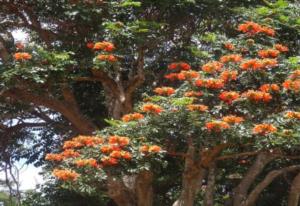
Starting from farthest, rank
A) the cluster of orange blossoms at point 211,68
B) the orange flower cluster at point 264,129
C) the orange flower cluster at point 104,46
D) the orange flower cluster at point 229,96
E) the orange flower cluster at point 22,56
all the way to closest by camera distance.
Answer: the orange flower cluster at point 104,46 < the orange flower cluster at point 22,56 < the cluster of orange blossoms at point 211,68 < the orange flower cluster at point 229,96 < the orange flower cluster at point 264,129

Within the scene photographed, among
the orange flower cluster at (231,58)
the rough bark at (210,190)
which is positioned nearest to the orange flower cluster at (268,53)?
the orange flower cluster at (231,58)

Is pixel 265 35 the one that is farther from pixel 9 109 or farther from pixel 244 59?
pixel 9 109

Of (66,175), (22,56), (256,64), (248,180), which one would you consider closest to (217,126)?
(256,64)

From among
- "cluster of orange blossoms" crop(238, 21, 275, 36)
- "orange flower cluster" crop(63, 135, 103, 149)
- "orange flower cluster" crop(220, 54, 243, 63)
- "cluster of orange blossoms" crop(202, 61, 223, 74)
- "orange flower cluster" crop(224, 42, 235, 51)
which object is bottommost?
"orange flower cluster" crop(63, 135, 103, 149)

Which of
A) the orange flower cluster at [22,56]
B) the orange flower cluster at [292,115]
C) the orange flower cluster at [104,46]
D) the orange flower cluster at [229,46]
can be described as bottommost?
the orange flower cluster at [292,115]

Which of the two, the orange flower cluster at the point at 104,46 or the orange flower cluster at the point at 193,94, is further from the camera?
the orange flower cluster at the point at 104,46

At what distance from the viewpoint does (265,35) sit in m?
8.96

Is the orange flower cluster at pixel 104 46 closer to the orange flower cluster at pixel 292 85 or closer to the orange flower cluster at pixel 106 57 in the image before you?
the orange flower cluster at pixel 106 57

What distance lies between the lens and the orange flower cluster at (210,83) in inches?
303

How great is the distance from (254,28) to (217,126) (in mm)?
2364

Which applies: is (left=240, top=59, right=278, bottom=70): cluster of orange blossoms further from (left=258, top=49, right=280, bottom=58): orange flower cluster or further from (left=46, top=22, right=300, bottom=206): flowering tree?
(left=258, top=49, right=280, bottom=58): orange flower cluster

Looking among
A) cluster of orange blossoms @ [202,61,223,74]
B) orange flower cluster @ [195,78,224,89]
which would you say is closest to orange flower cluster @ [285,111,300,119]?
orange flower cluster @ [195,78,224,89]

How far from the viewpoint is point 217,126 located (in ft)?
23.3

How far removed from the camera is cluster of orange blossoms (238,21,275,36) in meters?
8.81
